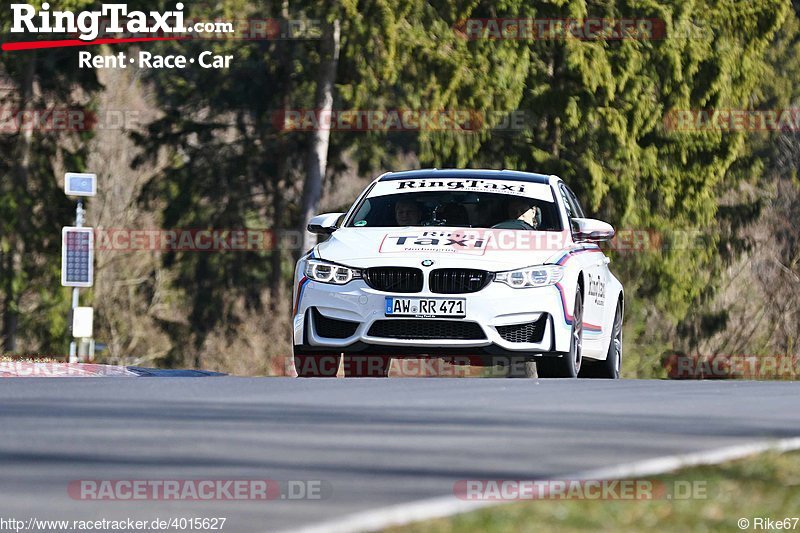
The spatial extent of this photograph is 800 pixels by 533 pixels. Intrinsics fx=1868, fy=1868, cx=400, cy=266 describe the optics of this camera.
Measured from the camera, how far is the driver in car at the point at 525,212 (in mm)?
16062

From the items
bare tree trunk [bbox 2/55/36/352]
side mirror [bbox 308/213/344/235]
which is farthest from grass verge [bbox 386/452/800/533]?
bare tree trunk [bbox 2/55/36/352]

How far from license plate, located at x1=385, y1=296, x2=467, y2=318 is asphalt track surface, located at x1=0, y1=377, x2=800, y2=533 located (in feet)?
2.62

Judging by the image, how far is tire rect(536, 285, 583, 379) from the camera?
15141 mm

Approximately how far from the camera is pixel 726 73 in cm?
3850

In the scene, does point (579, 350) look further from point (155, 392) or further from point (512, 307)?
point (155, 392)

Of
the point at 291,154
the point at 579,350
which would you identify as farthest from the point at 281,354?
the point at 579,350

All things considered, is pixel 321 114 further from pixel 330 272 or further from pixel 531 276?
pixel 531 276

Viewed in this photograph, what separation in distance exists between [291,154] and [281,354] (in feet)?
17.2

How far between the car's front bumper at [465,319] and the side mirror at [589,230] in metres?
1.36
